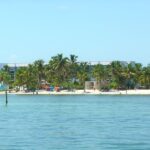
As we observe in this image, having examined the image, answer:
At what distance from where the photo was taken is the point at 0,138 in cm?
5650

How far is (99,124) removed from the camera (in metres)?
74.1

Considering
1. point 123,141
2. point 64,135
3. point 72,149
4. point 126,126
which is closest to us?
point 72,149

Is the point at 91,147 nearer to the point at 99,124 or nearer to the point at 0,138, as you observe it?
the point at 0,138

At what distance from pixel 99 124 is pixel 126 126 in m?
4.25

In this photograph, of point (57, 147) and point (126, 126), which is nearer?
point (57, 147)

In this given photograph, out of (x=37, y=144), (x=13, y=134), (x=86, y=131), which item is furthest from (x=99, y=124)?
(x=37, y=144)

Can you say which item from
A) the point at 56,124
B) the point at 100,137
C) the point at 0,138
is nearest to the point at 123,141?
the point at 100,137

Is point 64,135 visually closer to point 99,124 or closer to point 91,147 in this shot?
point 91,147

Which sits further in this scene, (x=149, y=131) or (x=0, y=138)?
(x=149, y=131)

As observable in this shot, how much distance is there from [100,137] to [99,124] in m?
17.1

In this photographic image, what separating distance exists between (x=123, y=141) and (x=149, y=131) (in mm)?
9912

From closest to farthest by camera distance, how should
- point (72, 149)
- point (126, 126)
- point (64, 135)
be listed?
point (72, 149) < point (64, 135) < point (126, 126)

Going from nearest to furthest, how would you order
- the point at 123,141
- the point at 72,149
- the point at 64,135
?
the point at 72,149
the point at 123,141
the point at 64,135

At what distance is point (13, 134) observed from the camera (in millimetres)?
60000
